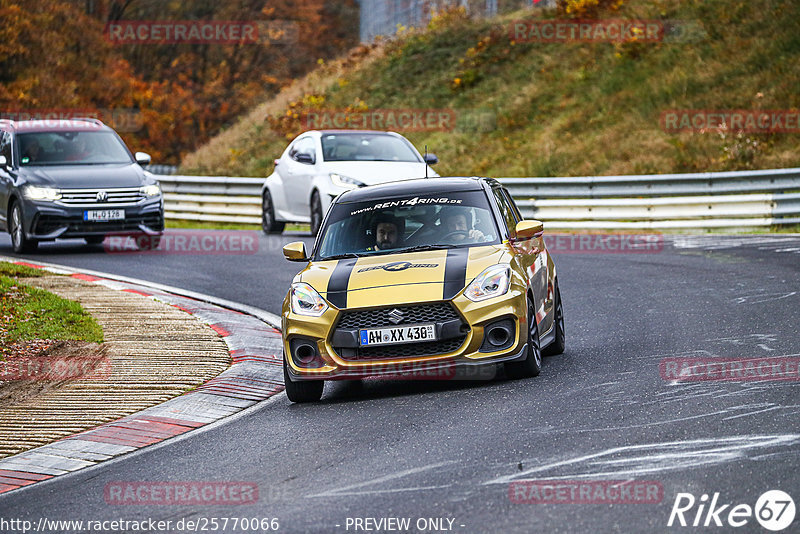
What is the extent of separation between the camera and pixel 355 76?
44094mm

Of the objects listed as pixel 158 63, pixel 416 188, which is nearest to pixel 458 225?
pixel 416 188

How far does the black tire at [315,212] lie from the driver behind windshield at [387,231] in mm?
9493

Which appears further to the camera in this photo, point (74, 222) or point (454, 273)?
point (74, 222)

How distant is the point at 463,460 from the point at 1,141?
15917 millimetres

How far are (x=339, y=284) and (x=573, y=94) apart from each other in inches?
1020

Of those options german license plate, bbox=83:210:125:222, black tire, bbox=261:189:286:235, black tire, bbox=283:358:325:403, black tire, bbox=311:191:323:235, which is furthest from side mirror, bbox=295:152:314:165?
black tire, bbox=283:358:325:403

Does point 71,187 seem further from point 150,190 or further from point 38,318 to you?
point 38,318

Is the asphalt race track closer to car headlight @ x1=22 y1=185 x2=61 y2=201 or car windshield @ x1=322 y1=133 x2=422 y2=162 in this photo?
car windshield @ x1=322 y1=133 x2=422 y2=162

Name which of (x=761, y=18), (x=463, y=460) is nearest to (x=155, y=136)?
(x=761, y=18)

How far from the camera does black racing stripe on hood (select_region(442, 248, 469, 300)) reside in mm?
9000

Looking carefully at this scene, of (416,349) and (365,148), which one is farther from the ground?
(365,148)

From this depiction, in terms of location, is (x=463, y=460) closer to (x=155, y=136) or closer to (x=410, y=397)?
(x=410, y=397)

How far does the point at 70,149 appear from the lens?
806 inches

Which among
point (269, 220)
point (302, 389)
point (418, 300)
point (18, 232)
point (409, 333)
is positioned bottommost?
point (269, 220)
